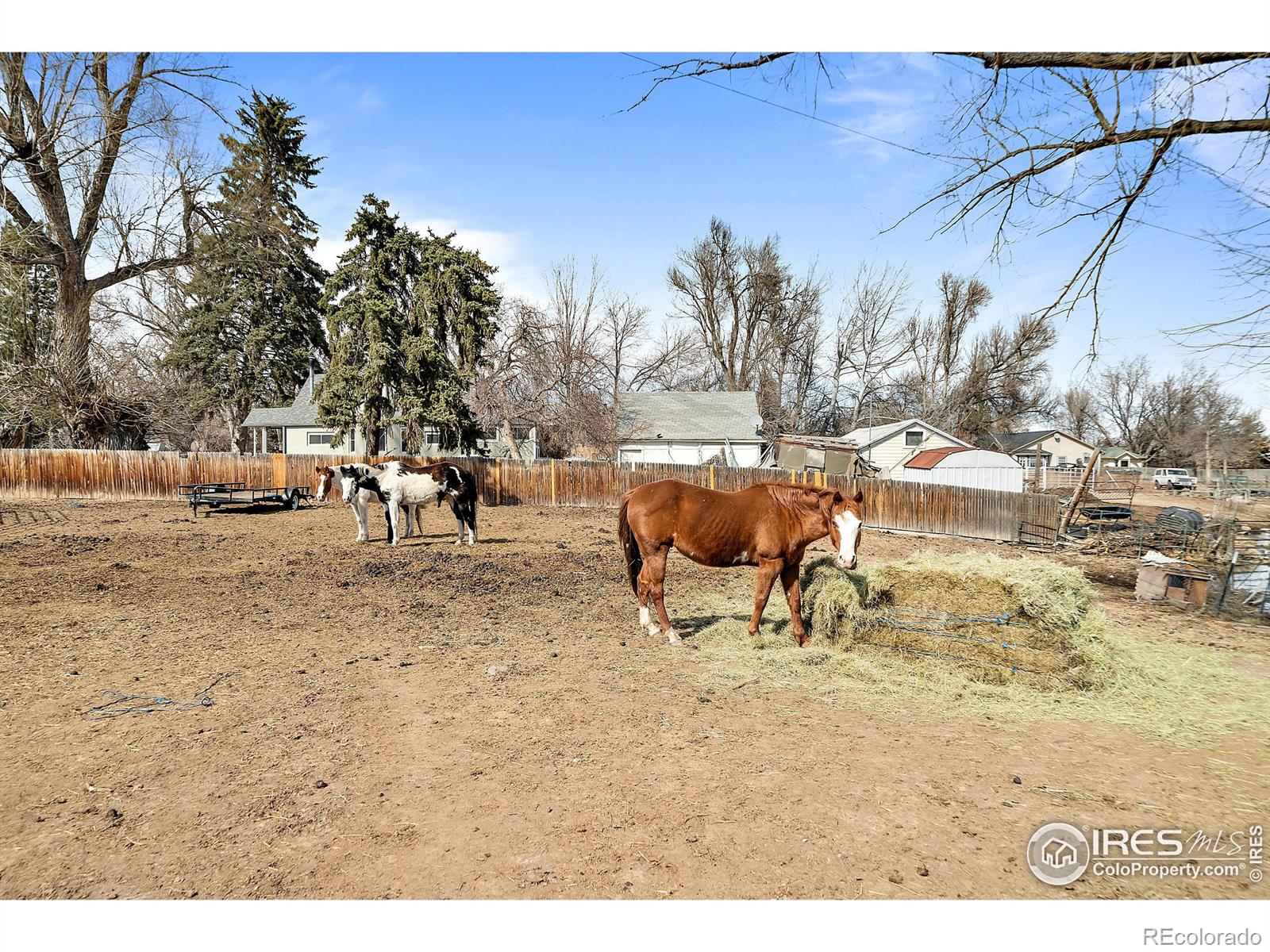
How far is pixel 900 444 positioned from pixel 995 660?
27922 millimetres

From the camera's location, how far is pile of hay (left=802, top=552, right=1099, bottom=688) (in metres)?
5.46

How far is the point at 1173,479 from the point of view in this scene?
38688 mm

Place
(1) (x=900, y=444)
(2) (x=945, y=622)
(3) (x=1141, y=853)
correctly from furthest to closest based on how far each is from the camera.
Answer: (1) (x=900, y=444) < (2) (x=945, y=622) < (3) (x=1141, y=853)

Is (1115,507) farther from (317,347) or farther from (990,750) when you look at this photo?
(317,347)

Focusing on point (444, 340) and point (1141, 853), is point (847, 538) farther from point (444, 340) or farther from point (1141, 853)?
point (444, 340)

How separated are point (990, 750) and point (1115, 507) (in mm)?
17022

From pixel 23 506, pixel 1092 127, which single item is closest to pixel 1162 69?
pixel 1092 127

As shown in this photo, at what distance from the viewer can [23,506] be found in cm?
1875

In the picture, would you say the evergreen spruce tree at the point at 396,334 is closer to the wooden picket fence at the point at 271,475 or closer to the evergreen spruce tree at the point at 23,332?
the wooden picket fence at the point at 271,475

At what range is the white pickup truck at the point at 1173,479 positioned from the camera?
38.7 m

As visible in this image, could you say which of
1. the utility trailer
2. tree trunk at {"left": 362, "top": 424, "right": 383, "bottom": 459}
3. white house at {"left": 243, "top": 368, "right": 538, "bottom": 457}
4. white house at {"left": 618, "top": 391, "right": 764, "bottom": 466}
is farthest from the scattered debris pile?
white house at {"left": 243, "top": 368, "right": 538, "bottom": 457}

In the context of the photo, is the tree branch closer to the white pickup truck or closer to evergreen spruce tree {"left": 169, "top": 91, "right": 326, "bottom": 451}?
evergreen spruce tree {"left": 169, "top": 91, "right": 326, "bottom": 451}

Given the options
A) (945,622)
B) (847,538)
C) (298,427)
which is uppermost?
(298,427)

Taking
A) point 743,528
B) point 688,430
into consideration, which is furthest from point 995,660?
point 688,430
